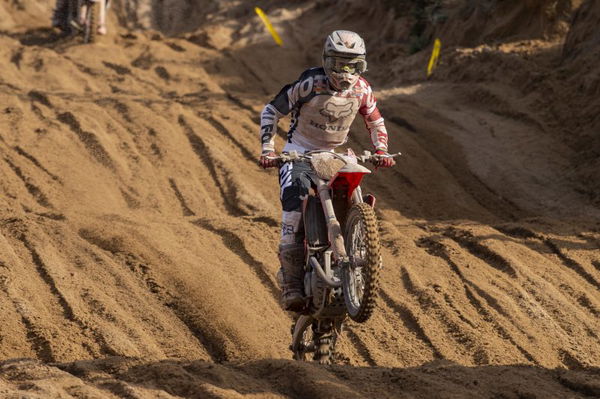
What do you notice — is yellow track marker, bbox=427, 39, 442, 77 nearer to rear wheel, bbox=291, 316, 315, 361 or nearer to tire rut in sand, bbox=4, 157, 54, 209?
tire rut in sand, bbox=4, 157, 54, 209

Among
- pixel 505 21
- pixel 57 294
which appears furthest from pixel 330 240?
pixel 505 21

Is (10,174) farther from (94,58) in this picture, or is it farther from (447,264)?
(94,58)

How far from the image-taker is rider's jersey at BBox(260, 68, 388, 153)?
6652 mm

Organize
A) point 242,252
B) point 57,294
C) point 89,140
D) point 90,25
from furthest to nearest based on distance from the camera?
point 90,25
point 89,140
point 242,252
point 57,294

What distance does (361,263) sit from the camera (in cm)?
589

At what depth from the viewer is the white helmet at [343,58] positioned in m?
6.39

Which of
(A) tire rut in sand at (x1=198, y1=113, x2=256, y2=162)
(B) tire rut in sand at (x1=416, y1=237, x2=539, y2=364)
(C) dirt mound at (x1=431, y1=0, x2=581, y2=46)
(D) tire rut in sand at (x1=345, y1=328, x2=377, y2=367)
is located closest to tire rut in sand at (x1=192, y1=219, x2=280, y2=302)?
(D) tire rut in sand at (x1=345, y1=328, x2=377, y2=367)

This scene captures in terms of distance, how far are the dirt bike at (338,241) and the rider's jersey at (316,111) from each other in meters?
0.39

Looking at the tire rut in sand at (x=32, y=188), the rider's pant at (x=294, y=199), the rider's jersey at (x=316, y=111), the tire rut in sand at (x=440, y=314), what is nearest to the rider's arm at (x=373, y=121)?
the rider's jersey at (x=316, y=111)

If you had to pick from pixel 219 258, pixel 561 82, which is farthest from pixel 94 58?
pixel 219 258

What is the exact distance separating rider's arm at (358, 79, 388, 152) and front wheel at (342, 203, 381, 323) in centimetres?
103

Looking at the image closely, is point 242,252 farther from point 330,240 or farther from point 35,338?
point 330,240

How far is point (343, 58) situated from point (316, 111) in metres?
0.48

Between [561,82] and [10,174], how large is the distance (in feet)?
28.8
